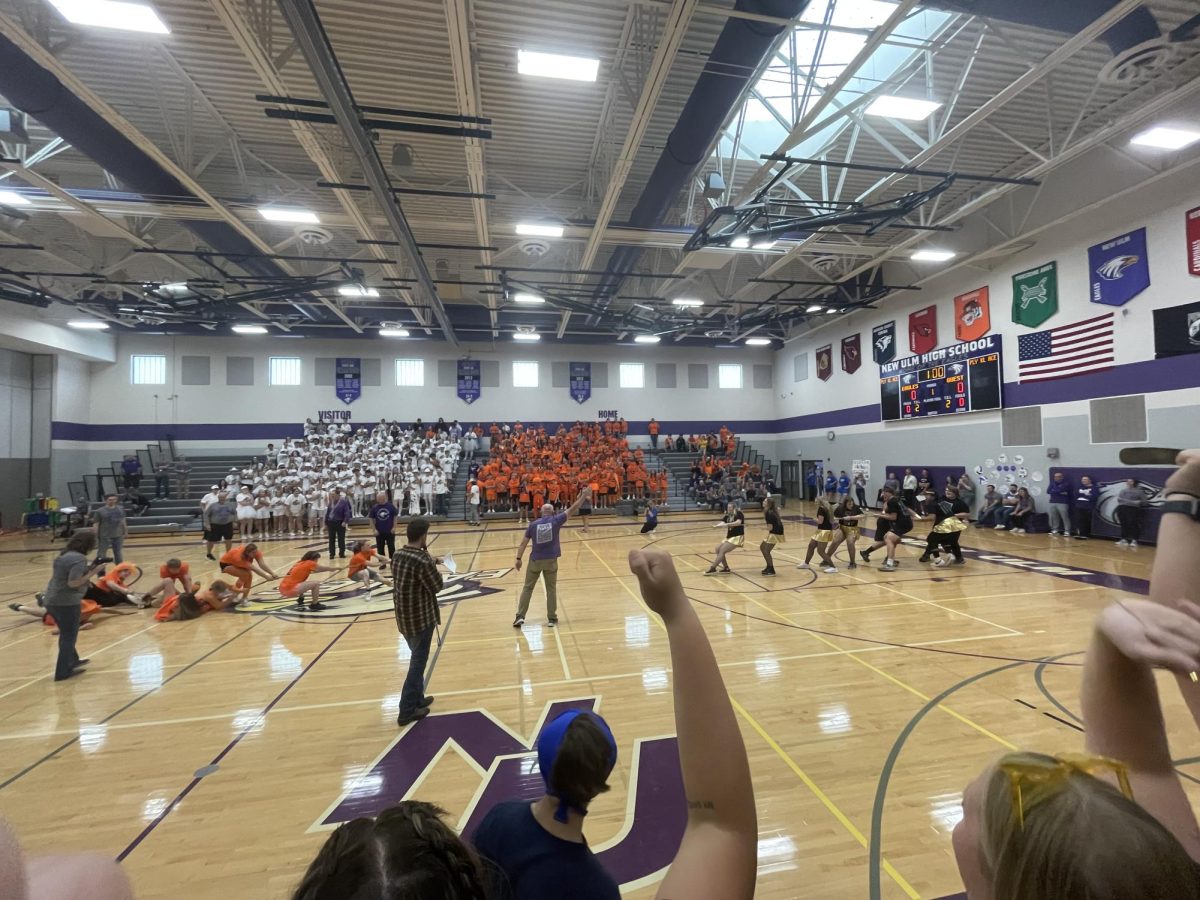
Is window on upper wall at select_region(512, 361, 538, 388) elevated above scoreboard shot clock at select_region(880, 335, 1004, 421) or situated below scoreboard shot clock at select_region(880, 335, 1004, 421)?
above

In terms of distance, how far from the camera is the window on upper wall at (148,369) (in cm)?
2550

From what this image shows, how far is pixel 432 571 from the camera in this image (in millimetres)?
5223

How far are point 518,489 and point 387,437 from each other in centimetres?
759

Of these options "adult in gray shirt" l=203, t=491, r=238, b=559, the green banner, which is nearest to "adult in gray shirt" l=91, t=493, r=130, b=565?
"adult in gray shirt" l=203, t=491, r=238, b=559

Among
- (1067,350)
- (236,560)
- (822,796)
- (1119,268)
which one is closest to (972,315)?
(1067,350)

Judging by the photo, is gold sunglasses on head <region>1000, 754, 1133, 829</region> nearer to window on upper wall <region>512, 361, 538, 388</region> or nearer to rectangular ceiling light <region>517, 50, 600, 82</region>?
rectangular ceiling light <region>517, 50, 600, 82</region>

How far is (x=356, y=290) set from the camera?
61.6ft

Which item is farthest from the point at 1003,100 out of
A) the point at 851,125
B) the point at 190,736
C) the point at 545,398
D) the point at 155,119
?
the point at 545,398

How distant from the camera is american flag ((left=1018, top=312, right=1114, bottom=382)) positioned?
46.0 feet

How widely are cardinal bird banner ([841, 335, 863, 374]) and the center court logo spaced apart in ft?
64.2

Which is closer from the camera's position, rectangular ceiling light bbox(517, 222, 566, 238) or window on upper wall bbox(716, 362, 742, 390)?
rectangular ceiling light bbox(517, 222, 566, 238)

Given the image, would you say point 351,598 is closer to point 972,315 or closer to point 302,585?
point 302,585

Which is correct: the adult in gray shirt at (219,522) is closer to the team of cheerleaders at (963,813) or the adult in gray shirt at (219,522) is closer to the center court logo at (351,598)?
the center court logo at (351,598)

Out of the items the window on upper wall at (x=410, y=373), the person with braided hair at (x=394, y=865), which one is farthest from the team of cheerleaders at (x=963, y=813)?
the window on upper wall at (x=410, y=373)
